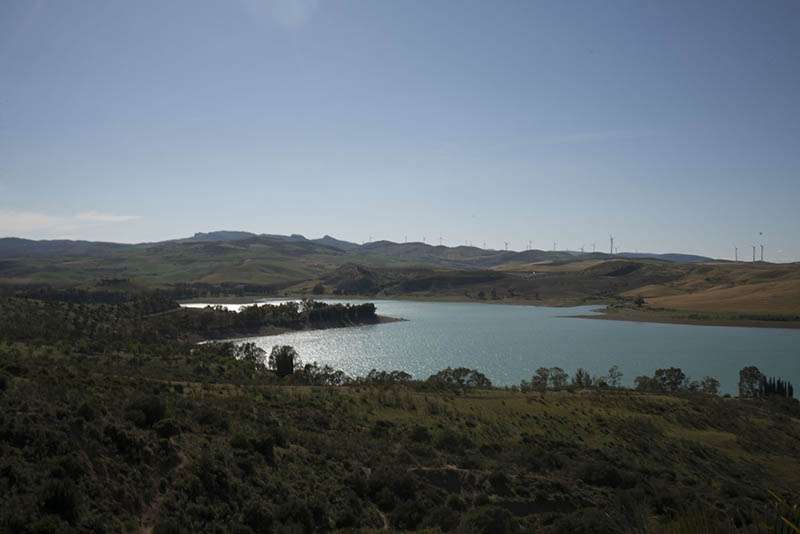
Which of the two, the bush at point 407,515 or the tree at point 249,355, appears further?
the tree at point 249,355

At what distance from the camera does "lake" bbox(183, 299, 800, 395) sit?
331 feet

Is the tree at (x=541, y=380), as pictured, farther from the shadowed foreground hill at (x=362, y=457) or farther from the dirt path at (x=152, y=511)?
the dirt path at (x=152, y=511)

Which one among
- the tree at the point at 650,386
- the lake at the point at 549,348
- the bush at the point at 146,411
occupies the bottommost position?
the lake at the point at 549,348

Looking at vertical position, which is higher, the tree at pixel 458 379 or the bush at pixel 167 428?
the bush at pixel 167 428

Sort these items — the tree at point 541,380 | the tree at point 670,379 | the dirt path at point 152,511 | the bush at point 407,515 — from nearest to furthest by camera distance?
the dirt path at point 152,511, the bush at point 407,515, the tree at point 541,380, the tree at point 670,379

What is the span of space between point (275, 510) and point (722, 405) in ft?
205

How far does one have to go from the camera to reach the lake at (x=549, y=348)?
331 feet

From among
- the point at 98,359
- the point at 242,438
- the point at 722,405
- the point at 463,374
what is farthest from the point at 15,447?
the point at 722,405

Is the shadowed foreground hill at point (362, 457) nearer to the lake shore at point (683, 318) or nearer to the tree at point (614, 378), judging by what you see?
the tree at point (614, 378)

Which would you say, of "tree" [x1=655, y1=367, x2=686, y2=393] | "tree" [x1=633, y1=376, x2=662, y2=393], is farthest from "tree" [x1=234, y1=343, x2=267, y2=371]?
"tree" [x1=655, y1=367, x2=686, y2=393]

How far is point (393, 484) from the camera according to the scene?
27.0m

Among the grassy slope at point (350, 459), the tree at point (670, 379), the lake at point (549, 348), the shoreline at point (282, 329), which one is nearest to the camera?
the grassy slope at point (350, 459)

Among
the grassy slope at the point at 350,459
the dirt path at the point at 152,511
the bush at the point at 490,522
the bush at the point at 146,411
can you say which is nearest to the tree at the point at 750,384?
the grassy slope at the point at 350,459

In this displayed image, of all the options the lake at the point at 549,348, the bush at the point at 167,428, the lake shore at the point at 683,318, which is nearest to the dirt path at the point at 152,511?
the bush at the point at 167,428
